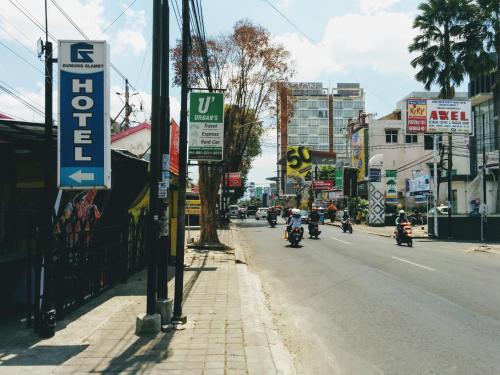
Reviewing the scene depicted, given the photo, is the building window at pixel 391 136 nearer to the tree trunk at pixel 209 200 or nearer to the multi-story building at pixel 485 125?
the multi-story building at pixel 485 125

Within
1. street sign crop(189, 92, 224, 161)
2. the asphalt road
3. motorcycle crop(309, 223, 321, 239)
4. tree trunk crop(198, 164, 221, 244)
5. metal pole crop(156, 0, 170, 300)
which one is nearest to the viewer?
the asphalt road

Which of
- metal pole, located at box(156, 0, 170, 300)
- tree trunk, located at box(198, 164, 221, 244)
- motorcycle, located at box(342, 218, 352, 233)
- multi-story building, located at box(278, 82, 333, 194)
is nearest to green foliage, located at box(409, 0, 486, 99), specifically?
motorcycle, located at box(342, 218, 352, 233)

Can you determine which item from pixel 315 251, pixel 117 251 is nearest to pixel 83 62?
pixel 117 251

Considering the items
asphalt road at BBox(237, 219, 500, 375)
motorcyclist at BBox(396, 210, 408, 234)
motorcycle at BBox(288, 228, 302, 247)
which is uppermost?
motorcyclist at BBox(396, 210, 408, 234)

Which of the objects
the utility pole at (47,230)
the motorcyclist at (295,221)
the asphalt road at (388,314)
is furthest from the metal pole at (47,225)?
the motorcyclist at (295,221)

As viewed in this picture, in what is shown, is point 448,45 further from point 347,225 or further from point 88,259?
point 88,259

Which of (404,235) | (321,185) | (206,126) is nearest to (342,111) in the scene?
(321,185)

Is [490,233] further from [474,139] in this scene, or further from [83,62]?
[83,62]

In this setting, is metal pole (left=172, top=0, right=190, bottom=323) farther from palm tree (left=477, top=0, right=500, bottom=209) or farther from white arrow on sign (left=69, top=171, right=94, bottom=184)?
palm tree (left=477, top=0, right=500, bottom=209)

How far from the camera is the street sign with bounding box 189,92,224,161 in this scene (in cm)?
1362

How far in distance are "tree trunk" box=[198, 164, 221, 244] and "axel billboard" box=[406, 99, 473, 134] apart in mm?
16196

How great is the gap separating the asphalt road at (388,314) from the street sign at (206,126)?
12.4 feet

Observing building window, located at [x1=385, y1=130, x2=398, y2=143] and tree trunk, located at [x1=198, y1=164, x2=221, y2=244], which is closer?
tree trunk, located at [x1=198, y1=164, x2=221, y2=244]

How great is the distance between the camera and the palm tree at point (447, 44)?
33375 mm
